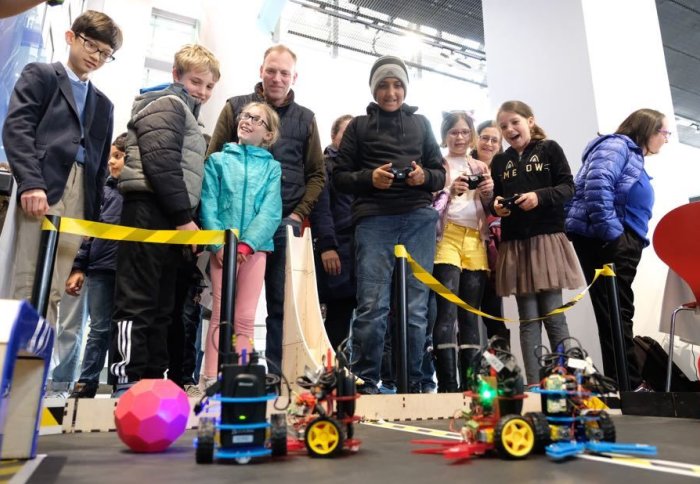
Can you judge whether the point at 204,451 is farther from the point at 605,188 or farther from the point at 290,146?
the point at 605,188

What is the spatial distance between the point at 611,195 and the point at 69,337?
311 cm

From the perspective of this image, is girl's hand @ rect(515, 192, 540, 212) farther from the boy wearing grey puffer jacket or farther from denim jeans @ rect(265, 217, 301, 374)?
the boy wearing grey puffer jacket

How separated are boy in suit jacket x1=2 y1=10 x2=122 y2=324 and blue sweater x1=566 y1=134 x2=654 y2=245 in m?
2.29

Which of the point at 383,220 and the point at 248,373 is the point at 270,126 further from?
the point at 248,373

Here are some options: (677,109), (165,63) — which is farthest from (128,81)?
(677,109)

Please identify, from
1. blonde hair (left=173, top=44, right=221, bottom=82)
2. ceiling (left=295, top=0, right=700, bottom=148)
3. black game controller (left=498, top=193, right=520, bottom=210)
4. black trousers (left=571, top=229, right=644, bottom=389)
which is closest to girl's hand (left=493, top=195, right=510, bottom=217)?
black game controller (left=498, top=193, right=520, bottom=210)

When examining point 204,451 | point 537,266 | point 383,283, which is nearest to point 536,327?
point 537,266

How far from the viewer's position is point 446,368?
240 centimetres

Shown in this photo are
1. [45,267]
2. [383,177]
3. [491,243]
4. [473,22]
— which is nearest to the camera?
[45,267]

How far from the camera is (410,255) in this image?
2262 millimetres

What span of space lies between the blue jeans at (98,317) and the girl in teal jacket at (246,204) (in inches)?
34.2

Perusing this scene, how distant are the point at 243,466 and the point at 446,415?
1210mm

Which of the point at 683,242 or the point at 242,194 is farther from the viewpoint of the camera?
the point at 683,242

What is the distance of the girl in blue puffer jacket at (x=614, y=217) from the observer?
8.77 feet
